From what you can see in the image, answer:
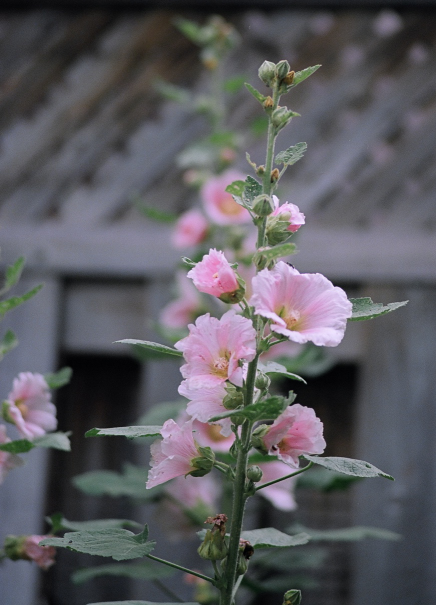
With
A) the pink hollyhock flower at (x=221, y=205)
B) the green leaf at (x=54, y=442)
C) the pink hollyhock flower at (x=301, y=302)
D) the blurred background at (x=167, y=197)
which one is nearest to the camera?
the pink hollyhock flower at (x=301, y=302)

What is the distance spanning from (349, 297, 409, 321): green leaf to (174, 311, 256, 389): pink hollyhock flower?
82 millimetres

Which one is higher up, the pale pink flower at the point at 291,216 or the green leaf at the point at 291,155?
the green leaf at the point at 291,155

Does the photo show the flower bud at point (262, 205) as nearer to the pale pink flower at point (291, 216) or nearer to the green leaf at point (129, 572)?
the pale pink flower at point (291, 216)

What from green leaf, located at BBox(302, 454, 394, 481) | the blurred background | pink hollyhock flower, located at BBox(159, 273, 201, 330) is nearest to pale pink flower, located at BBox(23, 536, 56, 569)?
green leaf, located at BBox(302, 454, 394, 481)

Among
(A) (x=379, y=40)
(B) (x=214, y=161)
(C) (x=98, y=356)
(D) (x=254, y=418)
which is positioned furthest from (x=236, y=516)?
(A) (x=379, y=40)

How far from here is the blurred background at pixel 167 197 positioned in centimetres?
141

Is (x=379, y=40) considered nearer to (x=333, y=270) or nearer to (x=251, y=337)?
(x=333, y=270)

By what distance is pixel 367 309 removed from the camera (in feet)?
1.87

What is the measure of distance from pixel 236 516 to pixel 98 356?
972mm

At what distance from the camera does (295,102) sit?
1.52m

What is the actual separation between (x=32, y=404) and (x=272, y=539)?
0.92 ft

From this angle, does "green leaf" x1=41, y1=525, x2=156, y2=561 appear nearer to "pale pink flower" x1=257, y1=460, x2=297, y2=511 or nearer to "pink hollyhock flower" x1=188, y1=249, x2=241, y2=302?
"pink hollyhock flower" x1=188, y1=249, x2=241, y2=302

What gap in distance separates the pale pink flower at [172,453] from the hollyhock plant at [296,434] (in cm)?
6

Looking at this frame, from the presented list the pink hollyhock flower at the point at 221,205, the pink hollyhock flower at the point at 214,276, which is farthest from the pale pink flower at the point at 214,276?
the pink hollyhock flower at the point at 221,205
